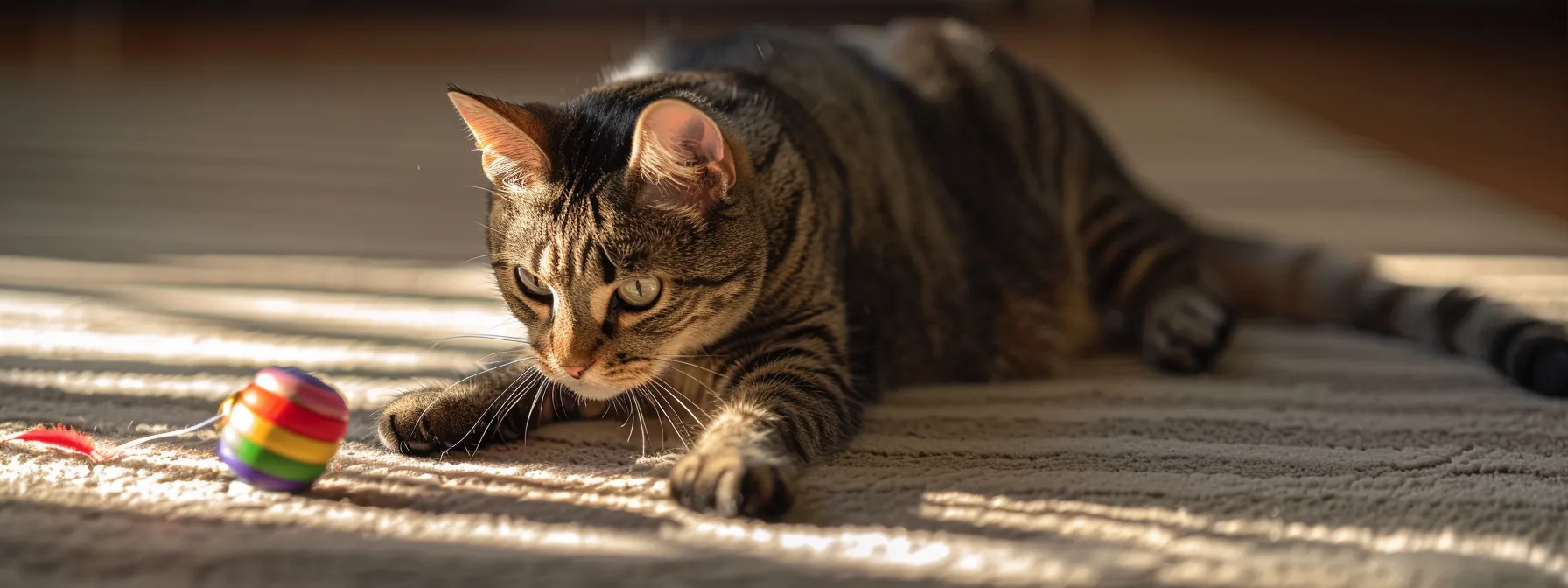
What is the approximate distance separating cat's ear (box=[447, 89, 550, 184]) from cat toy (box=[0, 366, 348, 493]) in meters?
0.28

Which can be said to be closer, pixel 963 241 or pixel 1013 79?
pixel 963 241

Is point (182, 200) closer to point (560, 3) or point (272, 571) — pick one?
point (272, 571)

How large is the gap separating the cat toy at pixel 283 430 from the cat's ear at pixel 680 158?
13.6 inches

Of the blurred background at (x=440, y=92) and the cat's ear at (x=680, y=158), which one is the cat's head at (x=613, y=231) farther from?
the blurred background at (x=440, y=92)

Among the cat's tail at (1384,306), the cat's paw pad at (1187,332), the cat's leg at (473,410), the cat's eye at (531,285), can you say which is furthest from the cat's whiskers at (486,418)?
the cat's tail at (1384,306)

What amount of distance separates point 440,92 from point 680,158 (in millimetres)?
3048

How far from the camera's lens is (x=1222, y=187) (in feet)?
9.24

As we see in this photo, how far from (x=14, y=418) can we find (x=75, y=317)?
1.31 ft

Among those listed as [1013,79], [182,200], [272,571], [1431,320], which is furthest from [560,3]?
[272,571]

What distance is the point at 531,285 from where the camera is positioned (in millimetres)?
1264

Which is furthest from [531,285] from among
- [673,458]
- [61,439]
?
[61,439]

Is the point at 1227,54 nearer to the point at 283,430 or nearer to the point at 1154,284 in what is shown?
the point at 1154,284

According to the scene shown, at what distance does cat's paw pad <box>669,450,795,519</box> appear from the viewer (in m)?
1.08

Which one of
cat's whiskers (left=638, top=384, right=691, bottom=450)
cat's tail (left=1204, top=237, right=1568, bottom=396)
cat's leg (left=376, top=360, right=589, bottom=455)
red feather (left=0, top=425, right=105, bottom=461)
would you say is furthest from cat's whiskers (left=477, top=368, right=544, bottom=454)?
cat's tail (left=1204, top=237, right=1568, bottom=396)
